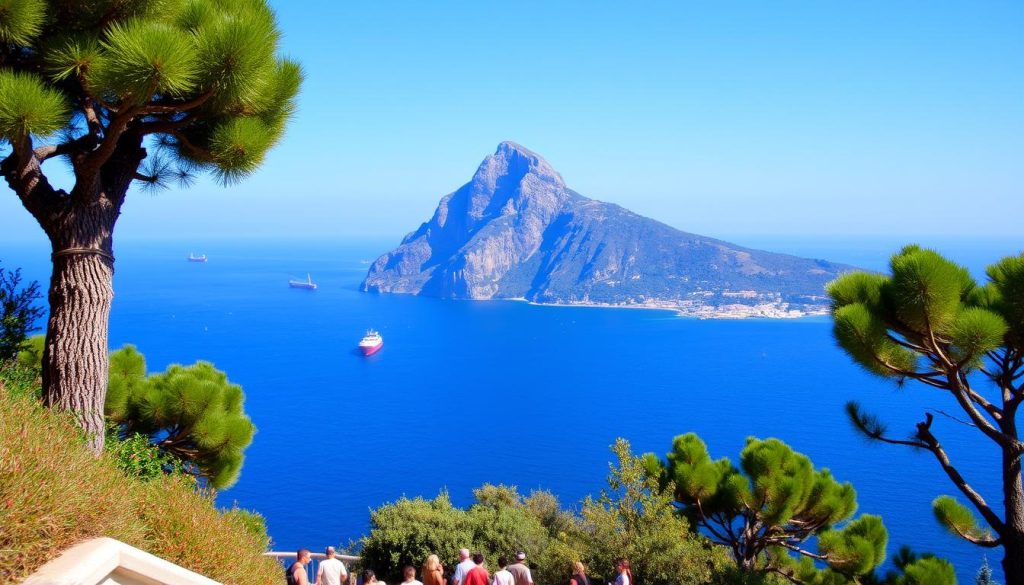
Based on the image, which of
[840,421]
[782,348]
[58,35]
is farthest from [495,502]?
[782,348]

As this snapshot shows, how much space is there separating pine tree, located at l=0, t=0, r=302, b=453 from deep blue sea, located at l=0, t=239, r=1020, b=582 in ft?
99.3

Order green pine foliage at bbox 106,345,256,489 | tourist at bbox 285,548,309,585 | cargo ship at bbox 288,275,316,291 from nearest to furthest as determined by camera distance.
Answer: tourist at bbox 285,548,309,585, green pine foliage at bbox 106,345,256,489, cargo ship at bbox 288,275,316,291

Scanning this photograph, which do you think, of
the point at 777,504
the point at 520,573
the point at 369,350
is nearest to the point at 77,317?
the point at 520,573

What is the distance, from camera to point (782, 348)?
85.2m

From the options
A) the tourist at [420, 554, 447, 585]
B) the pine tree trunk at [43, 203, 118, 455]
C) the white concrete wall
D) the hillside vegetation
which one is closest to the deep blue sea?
the tourist at [420, 554, 447, 585]

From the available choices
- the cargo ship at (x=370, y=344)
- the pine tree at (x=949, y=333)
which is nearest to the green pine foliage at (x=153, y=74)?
the pine tree at (x=949, y=333)

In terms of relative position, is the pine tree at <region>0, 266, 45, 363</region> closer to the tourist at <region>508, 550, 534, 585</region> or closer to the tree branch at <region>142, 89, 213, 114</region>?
the tree branch at <region>142, 89, 213, 114</region>

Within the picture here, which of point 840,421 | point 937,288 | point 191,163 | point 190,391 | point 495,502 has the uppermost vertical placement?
point 191,163

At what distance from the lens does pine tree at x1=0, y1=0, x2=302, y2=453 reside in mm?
3906

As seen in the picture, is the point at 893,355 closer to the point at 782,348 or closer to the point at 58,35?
the point at 58,35

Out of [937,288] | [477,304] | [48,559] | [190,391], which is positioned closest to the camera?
[48,559]

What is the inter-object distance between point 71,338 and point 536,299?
137m

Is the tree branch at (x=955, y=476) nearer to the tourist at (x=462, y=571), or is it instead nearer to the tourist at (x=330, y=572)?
the tourist at (x=462, y=571)

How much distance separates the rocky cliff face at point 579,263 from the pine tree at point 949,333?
118 meters
